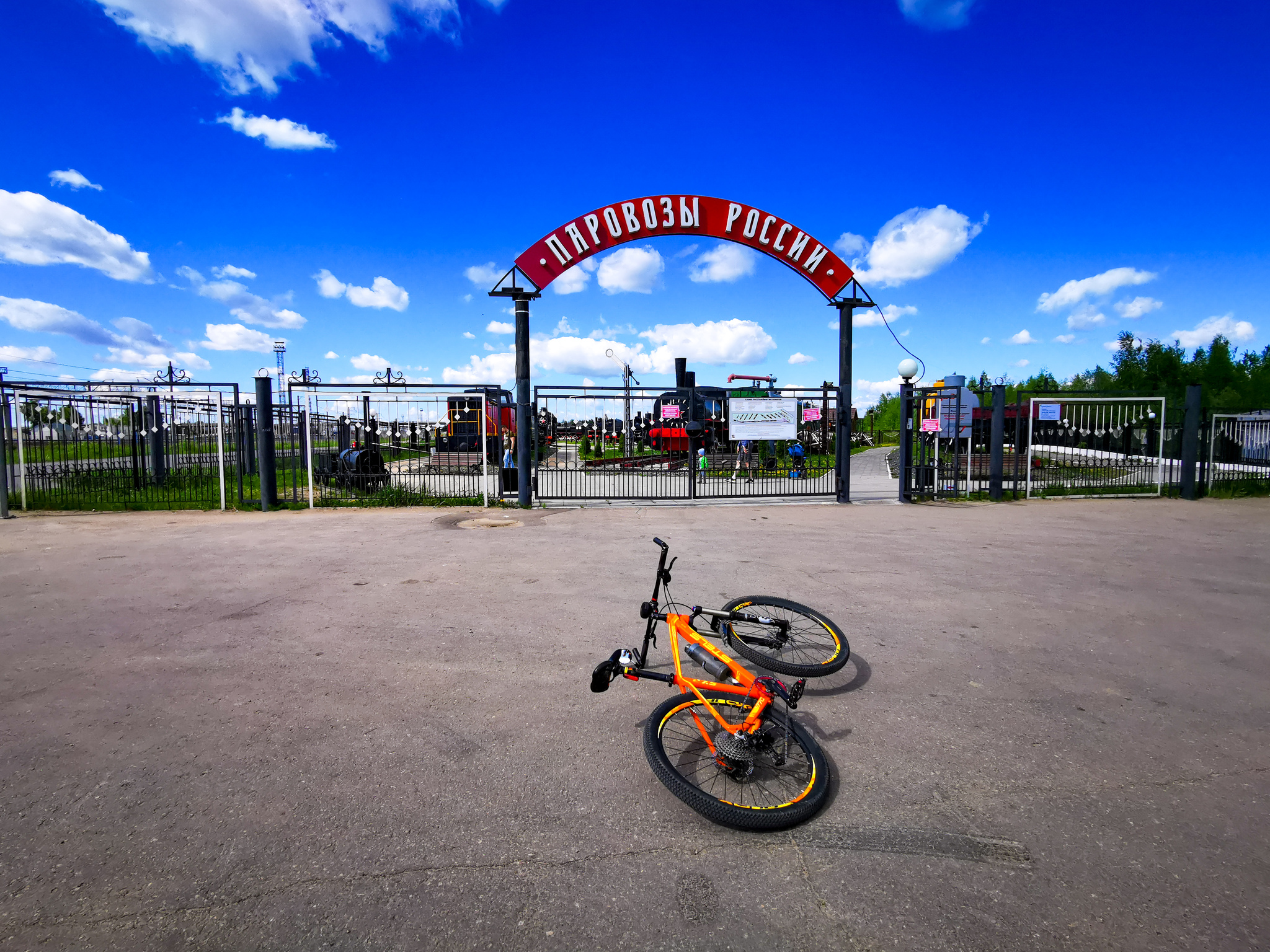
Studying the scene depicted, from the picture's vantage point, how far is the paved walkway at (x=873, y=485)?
15.5 metres

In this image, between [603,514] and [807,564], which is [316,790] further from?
[603,514]

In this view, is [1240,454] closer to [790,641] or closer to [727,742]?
[790,641]

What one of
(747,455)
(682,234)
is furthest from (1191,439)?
(682,234)

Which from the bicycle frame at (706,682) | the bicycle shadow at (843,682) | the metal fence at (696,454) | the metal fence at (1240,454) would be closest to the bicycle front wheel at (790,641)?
the bicycle shadow at (843,682)

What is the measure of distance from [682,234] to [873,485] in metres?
10.0

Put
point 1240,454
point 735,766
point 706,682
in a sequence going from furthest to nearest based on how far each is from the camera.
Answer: point 1240,454 → point 706,682 → point 735,766

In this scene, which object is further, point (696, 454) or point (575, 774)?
point (696, 454)

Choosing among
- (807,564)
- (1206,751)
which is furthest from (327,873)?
(807,564)

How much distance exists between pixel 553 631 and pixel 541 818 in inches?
98.8

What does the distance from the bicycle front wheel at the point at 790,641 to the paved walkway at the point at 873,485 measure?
10.5 metres

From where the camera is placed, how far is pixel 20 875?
8.42ft

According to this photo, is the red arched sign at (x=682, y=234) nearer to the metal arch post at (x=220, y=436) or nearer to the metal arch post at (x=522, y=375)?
the metal arch post at (x=522, y=375)

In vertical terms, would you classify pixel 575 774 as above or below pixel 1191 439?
below

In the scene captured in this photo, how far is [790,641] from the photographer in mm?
4691
